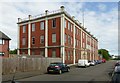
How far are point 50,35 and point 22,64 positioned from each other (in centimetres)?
2221

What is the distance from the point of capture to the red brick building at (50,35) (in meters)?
48.0

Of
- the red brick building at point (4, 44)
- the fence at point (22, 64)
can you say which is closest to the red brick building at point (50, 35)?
the red brick building at point (4, 44)

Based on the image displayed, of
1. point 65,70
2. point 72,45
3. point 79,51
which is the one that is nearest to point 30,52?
point 72,45

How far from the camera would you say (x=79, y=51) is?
205 feet

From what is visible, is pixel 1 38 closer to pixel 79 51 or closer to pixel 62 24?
pixel 62 24

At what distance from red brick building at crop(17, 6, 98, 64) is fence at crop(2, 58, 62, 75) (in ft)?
35.3

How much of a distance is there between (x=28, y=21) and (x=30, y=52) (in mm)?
7645

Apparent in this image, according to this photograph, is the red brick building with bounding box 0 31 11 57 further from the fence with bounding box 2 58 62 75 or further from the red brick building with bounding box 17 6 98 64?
the fence with bounding box 2 58 62 75

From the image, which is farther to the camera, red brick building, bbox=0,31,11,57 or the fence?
red brick building, bbox=0,31,11,57

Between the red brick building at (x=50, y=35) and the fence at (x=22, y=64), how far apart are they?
35.3 ft

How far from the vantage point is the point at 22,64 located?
Answer: 2847 cm

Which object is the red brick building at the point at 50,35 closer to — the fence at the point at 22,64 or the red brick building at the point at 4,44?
the red brick building at the point at 4,44

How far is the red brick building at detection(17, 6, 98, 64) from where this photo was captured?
48.0m

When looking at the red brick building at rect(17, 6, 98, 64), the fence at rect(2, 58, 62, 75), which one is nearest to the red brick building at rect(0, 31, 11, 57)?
the red brick building at rect(17, 6, 98, 64)
